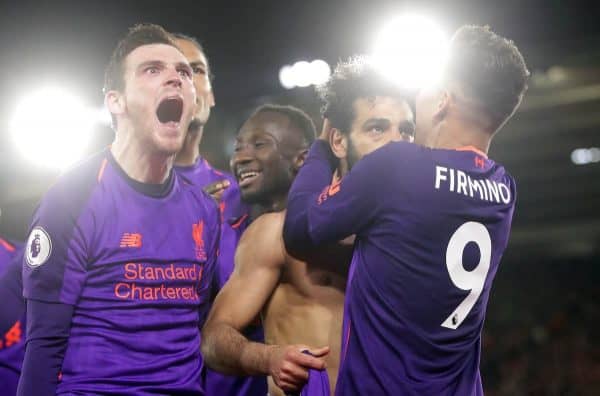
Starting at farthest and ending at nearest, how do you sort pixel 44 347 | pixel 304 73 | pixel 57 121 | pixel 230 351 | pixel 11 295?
pixel 57 121
pixel 304 73
pixel 11 295
pixel 230 351
pixel 44 347

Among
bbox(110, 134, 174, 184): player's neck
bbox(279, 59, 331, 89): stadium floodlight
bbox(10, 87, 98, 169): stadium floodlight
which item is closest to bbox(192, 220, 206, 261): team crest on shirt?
bbox(110, 134, 174, 184): player's neck

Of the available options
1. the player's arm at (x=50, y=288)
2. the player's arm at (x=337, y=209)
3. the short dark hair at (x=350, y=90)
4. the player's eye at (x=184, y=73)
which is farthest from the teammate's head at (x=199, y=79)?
the player's arm at (x=50, y=288)

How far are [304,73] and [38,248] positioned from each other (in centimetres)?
718

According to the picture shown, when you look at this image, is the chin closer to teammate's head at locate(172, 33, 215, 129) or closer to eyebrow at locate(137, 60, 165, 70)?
teammate's head at locate(172, 33, 215, 129)

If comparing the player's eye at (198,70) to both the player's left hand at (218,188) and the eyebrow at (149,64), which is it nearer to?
the player's left hand at (218,188)

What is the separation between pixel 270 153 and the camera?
3238mm

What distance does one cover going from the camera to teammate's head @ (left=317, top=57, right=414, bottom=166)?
2.66 m

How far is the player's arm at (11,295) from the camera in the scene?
9.83 ft

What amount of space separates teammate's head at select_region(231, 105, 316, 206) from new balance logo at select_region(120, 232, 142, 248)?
3.46ft

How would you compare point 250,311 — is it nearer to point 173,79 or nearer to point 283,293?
point 283,293

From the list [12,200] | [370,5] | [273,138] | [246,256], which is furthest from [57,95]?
[246,256]

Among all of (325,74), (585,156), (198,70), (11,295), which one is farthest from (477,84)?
(585,156)

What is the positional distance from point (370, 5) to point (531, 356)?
5350 millimetres

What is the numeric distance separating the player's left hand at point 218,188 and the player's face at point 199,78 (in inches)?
11.1
